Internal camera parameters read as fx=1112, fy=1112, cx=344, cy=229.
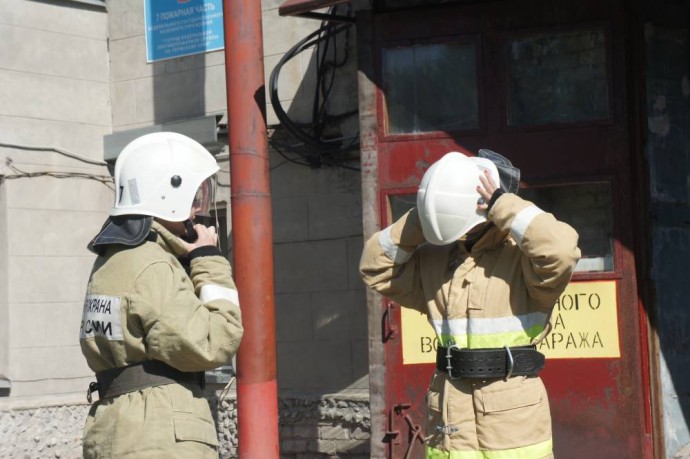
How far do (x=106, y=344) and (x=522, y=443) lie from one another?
1.51 meters

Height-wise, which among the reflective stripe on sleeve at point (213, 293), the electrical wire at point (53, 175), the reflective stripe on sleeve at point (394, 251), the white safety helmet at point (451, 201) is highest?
the electrical wire at point (53, 175)

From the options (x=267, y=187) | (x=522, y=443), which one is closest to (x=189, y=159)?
(x=522, y=443)

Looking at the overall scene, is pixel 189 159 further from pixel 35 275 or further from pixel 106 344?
pixel 35 275

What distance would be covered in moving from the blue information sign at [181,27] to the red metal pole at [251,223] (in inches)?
54.4

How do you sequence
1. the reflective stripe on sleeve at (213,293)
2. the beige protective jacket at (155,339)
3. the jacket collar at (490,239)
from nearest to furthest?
the beige protective jacket at (155,339) → the reflective stripe on sleeve at (213,293) → the jacket collar at (490,239)

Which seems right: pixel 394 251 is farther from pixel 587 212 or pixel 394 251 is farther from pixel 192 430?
pixel 587 212

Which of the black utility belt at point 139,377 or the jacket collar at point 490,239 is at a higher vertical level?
the jacket collar at point 490,239

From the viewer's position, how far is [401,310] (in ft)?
22.0

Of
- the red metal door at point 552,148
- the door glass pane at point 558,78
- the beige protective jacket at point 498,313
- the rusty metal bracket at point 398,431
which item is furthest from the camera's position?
the rusty metal bracket at point 398,431

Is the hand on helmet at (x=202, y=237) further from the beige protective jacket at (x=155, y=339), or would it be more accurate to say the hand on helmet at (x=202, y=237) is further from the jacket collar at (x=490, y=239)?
the jacket collar at (x=490, y=239)

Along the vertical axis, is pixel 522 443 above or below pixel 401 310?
below

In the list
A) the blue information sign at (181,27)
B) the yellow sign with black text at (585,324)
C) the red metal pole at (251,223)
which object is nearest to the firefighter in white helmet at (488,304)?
the yellow sign with black text at (585,324)

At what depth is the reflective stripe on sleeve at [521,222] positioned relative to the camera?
3.96 metres

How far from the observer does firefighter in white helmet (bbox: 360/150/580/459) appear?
156 inches
